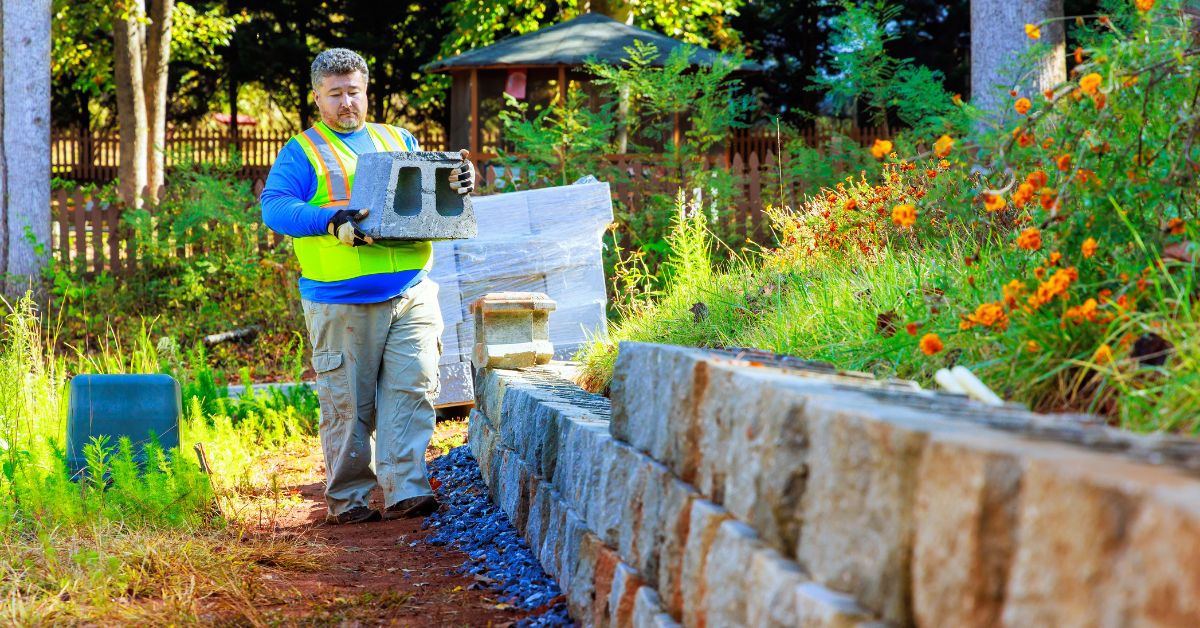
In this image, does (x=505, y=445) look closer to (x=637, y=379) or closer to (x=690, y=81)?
(x=637, y=379)

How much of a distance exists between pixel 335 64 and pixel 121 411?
1.84m

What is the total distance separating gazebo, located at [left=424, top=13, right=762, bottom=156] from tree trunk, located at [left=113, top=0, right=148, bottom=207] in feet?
13.2

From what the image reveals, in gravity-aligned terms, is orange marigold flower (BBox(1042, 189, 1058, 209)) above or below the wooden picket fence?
below

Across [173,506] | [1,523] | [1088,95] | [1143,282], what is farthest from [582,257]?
[1143,282]

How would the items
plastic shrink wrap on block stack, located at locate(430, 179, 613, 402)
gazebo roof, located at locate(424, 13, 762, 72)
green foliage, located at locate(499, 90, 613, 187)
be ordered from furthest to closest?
gazebo roof, located at locate(424, 13, 762, 72), green foliage, located at locate(499, 90, 613, 187), plastic shrink wrap on block stack, located at locate(430, 179, 613, 402)

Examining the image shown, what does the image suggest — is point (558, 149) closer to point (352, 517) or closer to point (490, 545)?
point (352, 517)

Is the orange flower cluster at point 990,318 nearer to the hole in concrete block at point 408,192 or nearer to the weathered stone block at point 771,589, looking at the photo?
the weathered stone block at point 771,589

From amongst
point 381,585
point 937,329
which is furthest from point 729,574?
point 381,585

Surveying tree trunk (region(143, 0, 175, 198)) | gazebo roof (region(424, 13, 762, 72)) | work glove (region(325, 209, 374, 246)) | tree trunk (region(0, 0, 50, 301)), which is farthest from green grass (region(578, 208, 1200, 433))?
tree trunk (region(143, 0, 175, 198))

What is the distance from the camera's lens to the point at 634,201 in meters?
9.91

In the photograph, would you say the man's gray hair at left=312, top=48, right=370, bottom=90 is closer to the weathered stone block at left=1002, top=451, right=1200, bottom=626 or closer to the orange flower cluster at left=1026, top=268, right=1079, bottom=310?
the orange flower cluster at left=1026, top=268, right=1079, bottom=310

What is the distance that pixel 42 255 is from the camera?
10.6 m

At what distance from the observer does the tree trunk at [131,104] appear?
49.8 feet

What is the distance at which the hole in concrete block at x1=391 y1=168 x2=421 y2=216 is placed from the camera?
16.2 feet
